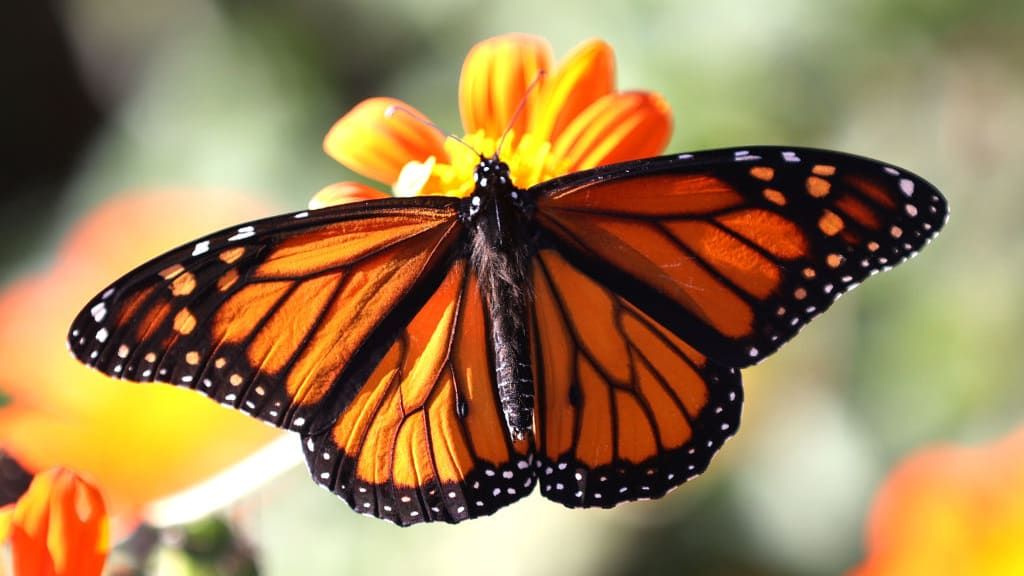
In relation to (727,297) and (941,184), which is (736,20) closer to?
(941,184)

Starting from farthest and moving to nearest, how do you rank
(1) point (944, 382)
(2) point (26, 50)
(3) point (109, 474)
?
(2) point (26, 50)
(1) point (944, 382)
(3) point (109, 474)

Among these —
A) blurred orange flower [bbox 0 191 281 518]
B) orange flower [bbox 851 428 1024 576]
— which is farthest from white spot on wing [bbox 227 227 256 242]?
orange flower [bbox 851 428 1024 576]

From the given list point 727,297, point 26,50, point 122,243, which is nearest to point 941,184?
point 727,297

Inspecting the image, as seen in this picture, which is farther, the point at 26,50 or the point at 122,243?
the point at 26,50

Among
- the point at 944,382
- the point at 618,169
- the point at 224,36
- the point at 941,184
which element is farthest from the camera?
the point at 224,36

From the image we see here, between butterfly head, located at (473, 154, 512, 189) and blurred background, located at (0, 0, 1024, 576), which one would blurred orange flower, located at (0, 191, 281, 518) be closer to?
blurred background, located at (0, 0, 1024, 576)

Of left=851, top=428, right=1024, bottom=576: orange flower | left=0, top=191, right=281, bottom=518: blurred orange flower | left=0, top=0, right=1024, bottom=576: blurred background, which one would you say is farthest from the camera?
left=0, top=0, right=1024, bottom=576: blurred background
